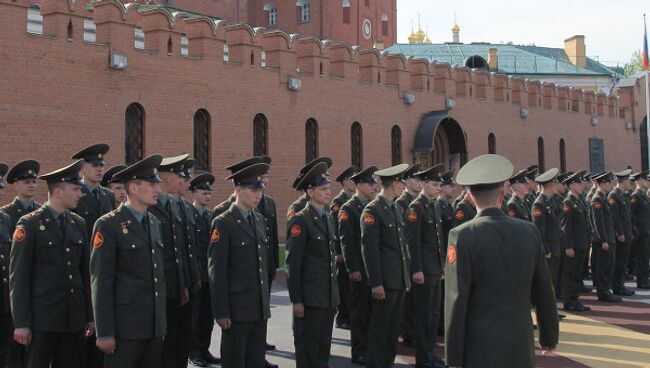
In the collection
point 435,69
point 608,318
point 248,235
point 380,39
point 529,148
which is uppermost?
point 380,39

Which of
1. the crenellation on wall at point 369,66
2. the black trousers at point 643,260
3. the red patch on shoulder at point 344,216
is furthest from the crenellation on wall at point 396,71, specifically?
the red patch on shoulder at point 344,216

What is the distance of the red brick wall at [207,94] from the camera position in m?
14.8

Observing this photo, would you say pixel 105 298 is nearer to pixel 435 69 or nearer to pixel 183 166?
pixel 183 166

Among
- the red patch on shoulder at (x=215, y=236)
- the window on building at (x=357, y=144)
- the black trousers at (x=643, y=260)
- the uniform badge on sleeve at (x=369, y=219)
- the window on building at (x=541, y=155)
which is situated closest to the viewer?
the red patch on shoulder at (x=215, y=236)

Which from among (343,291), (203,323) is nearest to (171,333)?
(203,323)

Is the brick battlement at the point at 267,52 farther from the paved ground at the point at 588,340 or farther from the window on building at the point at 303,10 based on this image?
the window on building at the point at 303,10

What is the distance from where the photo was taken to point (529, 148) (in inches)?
1225

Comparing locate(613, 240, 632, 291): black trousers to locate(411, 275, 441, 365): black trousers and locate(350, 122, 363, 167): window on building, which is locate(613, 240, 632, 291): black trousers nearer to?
locate(411, 275, 441, 365): black trousers

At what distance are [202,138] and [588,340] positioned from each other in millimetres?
11014

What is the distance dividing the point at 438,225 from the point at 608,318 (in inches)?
161

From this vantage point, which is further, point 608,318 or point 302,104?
point 302,104

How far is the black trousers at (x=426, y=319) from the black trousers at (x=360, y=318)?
53 cm

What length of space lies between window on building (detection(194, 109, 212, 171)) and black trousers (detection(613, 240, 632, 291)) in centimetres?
926

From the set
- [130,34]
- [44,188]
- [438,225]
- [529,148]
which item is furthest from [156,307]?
[529,148]
